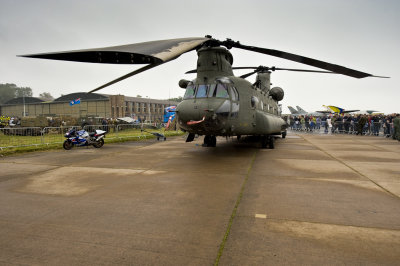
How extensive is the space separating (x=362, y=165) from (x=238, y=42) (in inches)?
235

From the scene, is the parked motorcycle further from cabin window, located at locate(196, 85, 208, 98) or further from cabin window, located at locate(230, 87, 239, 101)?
cabin window, located at locate(230, 87, 239, 101)

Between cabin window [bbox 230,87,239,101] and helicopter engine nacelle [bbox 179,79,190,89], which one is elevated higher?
helicopter engine nacelle [bbox 179,79,190,89]

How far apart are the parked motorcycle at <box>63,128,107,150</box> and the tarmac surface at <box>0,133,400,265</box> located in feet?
16.5

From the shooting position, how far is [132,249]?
297 centimetres

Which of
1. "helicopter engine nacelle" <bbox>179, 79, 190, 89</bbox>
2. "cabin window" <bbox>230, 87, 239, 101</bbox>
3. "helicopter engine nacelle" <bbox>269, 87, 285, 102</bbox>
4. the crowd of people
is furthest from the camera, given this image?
the crowd of people

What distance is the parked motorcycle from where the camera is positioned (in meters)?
12.3

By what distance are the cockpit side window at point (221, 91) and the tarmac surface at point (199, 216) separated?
9.24 ft

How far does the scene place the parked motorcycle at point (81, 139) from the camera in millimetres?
12328

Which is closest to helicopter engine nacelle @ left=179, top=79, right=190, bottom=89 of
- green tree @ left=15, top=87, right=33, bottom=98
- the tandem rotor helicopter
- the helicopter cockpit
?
the tandem rotor helicopter

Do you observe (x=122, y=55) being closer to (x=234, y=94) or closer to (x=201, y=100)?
(x=201, y=100)

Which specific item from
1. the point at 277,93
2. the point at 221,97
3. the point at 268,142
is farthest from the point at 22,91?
the point at 221,97

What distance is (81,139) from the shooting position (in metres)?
12.5

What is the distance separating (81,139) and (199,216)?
411 inches

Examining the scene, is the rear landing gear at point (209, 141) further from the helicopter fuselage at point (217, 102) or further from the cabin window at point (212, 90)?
the cabin window at point (212, 90)
